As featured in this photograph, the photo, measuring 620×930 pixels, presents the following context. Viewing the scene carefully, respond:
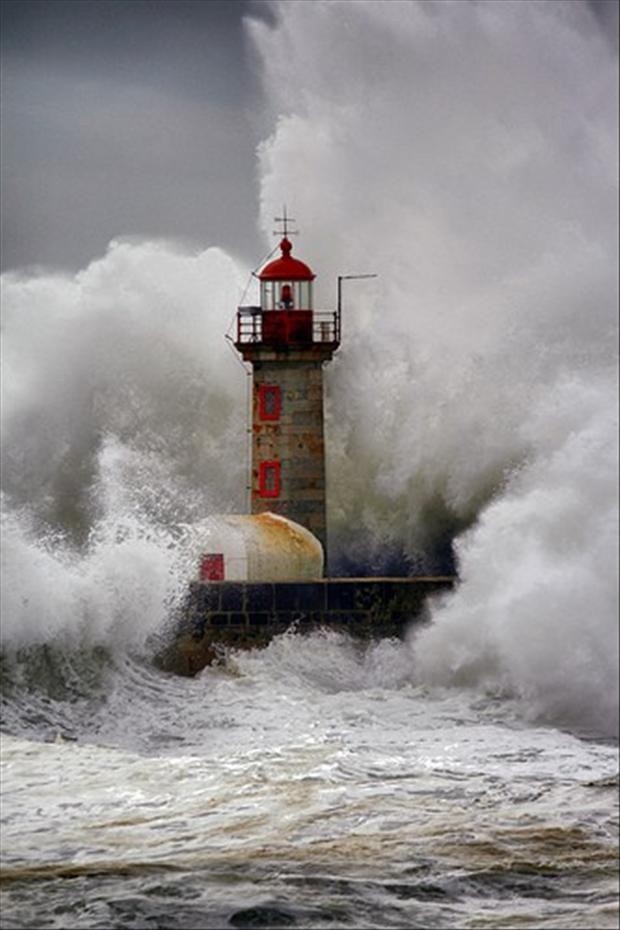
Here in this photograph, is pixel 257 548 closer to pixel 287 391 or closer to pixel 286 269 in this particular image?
pixel 287 391

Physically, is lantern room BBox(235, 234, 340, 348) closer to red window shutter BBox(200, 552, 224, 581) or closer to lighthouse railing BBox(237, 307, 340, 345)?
lighthouse railing BBox(237, 307, 340, 345)

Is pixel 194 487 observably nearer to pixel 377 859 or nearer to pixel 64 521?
pixel 64 521

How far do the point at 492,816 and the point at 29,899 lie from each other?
1564mm

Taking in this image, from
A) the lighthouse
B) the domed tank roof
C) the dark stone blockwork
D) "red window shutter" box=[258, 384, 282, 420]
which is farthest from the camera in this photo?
"red window shutter" box=[258, 384, 282, 420]

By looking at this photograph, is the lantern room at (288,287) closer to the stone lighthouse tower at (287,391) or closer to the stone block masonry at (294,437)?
the stone lighthouse tower at (287,391)

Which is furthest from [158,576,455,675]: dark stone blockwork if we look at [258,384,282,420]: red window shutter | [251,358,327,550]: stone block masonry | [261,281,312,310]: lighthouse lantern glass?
[261,281,312,310]: lighthouse lantern glass

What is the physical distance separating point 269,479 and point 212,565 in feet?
4.32

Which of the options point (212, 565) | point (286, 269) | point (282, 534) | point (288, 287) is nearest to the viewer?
point (212, 565)

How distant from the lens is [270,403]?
12984 mm

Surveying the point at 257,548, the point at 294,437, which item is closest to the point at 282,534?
the point at 257,548

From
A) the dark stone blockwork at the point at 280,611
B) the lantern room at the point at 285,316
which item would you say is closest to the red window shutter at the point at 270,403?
the lantern room at the point at 285,316

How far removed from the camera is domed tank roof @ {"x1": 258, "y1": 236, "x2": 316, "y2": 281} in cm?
1284

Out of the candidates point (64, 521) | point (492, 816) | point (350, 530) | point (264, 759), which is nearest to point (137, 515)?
point (64, 521)

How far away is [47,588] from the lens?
35.4ft
